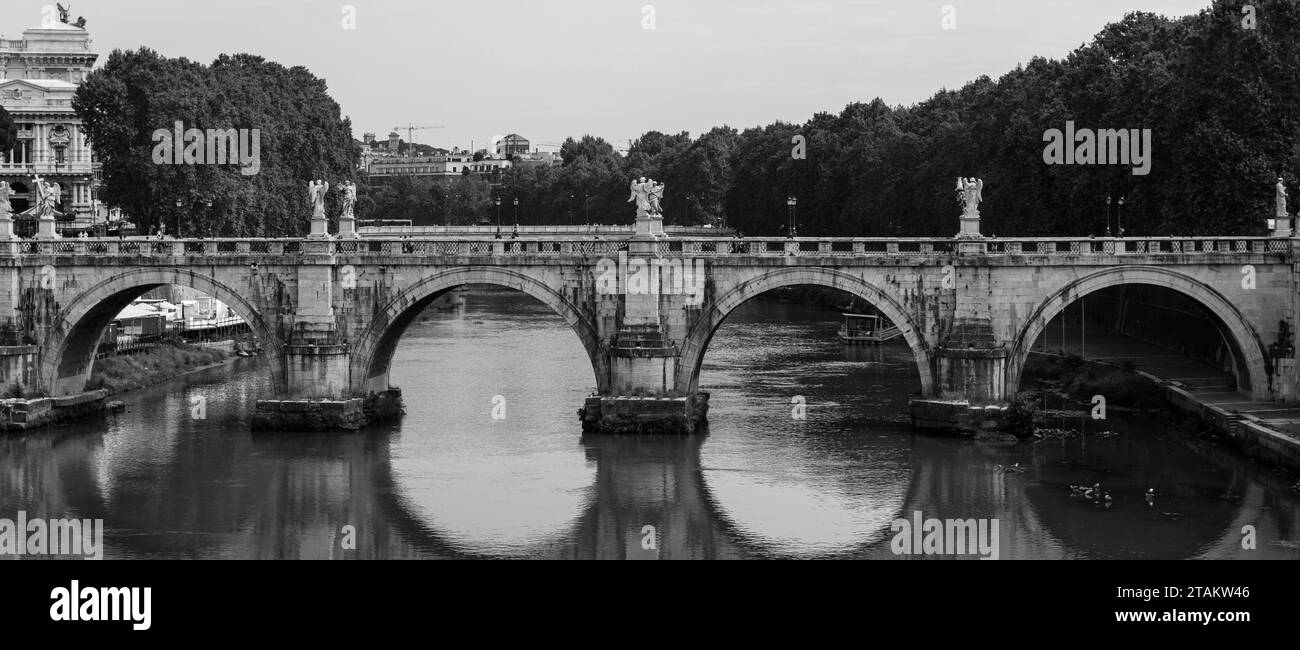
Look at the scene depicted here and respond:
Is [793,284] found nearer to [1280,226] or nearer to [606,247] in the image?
[606,247]

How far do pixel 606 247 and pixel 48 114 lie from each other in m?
83.0

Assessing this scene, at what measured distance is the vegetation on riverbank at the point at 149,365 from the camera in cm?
6600

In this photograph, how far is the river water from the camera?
137 ft

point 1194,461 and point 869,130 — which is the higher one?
point 869,130

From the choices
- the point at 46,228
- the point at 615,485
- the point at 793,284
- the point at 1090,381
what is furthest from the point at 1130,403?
the point at 46,228

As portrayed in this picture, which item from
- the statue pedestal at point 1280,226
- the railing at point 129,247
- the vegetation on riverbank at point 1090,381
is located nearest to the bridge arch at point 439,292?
the railing at point 129,247

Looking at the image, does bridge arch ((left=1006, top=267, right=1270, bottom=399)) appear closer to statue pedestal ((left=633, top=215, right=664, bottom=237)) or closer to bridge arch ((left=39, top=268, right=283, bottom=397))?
statue pedestal ((left=633, top=215, right=664, bottom=237))

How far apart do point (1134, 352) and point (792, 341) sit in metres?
20.1

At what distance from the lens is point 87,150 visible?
127 meters

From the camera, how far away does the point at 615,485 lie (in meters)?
48.2

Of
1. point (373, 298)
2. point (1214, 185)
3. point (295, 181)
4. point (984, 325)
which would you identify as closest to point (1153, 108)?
point (1214, 185)

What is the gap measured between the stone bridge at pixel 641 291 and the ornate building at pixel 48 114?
5968 centimetres

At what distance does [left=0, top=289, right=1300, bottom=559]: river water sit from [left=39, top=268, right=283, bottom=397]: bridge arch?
2.21 meters

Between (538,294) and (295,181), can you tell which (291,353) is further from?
(295,181)
